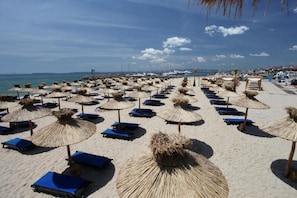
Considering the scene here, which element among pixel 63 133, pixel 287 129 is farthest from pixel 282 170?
pixel 63 133

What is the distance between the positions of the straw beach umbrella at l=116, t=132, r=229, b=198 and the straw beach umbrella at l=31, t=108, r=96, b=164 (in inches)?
121

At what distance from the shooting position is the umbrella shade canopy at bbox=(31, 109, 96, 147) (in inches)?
215

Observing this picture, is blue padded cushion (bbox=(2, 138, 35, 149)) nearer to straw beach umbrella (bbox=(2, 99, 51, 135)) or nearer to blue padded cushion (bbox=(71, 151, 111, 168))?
straw beach umbrella (bbox=(2, 99, 51, 135))

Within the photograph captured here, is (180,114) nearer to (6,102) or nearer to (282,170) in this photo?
(282,170)

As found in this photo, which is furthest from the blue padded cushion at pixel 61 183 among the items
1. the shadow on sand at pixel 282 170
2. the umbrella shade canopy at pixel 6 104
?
the umbrella shade canopy at pixel 6 104

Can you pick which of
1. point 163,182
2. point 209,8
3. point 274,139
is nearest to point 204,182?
point 163,182

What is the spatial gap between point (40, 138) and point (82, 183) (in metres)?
2.11

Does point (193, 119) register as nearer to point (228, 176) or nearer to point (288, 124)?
point (228, 176)

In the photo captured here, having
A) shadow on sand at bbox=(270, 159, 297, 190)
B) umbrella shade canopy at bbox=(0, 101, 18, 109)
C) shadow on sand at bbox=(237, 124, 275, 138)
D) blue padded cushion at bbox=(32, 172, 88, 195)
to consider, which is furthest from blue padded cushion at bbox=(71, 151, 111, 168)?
shadow on sand at bbox=(237, 124, 275, 138)

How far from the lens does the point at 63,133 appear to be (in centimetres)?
566

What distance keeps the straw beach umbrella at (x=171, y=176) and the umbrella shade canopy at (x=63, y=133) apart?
3.10 meters

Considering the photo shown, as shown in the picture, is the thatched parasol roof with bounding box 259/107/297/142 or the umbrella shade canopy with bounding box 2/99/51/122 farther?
the umbrella shade canopy with bounding box 2/99/51/122

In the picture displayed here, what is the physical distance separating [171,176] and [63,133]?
434 cm

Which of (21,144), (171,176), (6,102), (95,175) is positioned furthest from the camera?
(6,102)
